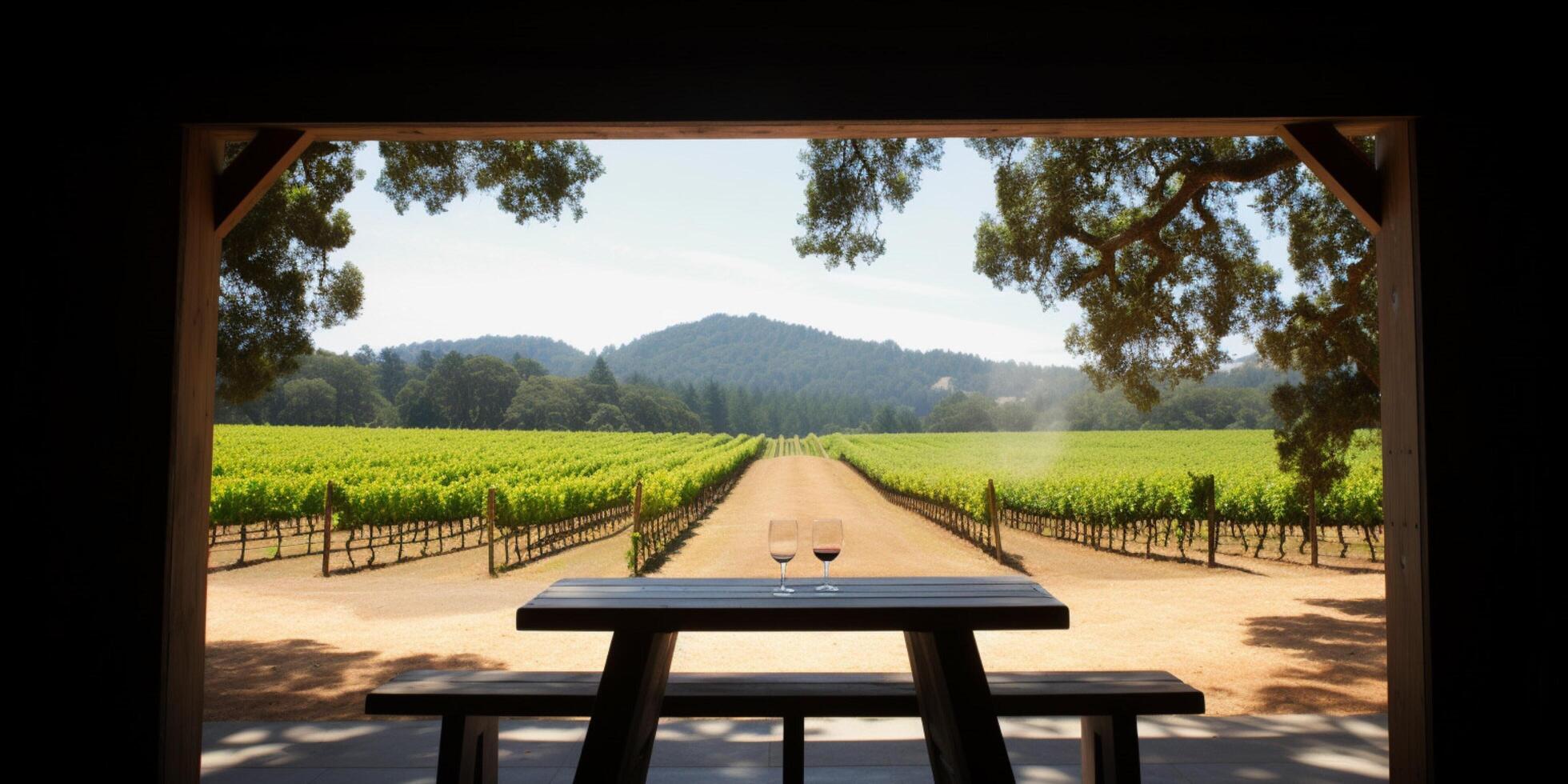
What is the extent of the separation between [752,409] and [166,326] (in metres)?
89.8

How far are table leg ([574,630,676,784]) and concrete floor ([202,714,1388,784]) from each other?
0.88 metres

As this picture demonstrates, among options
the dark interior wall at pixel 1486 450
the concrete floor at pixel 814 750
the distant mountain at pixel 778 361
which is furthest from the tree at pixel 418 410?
the dark interior wall at pixel 1486 450

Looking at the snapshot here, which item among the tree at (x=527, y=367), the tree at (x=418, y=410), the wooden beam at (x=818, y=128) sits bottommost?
the wooden beam at (x=818, y=128)

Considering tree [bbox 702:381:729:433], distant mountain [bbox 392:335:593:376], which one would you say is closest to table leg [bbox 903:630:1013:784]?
tree [bbox 702:381:729:433]

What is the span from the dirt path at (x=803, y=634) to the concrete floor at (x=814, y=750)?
1.11m

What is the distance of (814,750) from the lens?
3.24 m

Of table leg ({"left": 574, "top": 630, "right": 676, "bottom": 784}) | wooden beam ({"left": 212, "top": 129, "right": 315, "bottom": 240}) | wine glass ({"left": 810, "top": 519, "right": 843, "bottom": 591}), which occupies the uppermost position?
wooden beam ({"left": 212, "top": 129, "right": 315, "bottom": 240})

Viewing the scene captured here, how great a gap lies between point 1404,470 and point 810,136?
1908 millimetres

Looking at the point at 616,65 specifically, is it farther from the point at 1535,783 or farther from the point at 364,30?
the point at 1535,783

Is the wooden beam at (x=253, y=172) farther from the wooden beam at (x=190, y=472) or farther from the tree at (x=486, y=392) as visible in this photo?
the tree at (x=486, y=392)

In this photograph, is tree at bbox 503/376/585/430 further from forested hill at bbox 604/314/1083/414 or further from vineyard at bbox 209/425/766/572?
forested hill at bbox 604/314/1083/414

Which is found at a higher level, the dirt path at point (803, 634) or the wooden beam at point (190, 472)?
the wooden beam at point (190, 472)

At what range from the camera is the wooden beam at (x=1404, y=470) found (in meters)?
2.39

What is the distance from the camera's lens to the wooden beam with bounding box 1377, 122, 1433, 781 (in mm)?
2393
